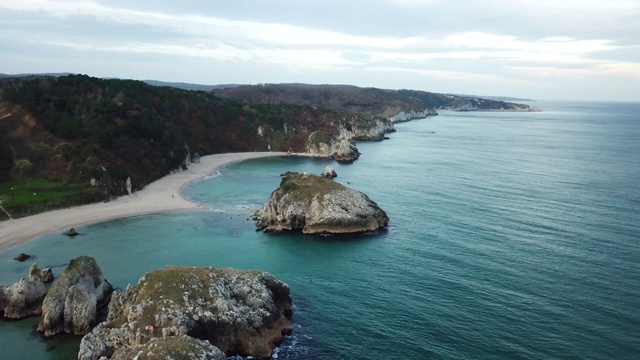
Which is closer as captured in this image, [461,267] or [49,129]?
[461,267]

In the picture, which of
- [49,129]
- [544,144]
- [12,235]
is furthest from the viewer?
[544,144]

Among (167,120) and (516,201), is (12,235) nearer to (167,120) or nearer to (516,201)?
(167,120)

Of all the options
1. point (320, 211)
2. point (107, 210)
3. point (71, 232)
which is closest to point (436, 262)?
point (320, 211)

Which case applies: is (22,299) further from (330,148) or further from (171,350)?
(330,148)

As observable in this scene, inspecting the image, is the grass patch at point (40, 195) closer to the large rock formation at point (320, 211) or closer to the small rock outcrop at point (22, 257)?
the small rock outcrop at point (22, 257)

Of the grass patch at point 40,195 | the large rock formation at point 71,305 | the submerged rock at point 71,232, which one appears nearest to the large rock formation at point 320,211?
the submerged rock at point 71,232

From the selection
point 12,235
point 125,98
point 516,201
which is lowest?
point 12,235

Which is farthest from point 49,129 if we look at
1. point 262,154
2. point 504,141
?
point 504,141
